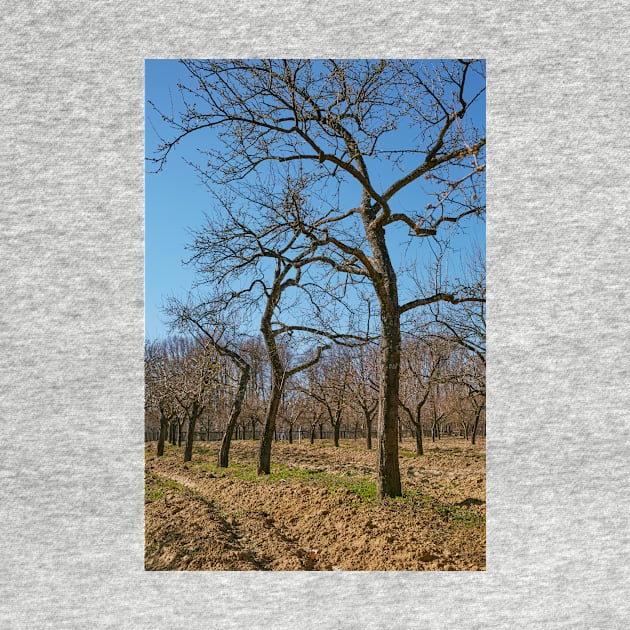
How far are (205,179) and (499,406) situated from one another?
2.01 m

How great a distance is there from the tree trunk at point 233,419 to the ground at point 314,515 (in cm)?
11

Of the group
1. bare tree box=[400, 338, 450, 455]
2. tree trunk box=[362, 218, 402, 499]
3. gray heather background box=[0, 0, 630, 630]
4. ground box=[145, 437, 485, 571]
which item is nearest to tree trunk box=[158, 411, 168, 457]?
ground box=[145, 437, 485, 571]

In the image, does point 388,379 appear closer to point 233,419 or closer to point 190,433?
point 233,419

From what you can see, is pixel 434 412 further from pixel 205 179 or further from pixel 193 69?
pixel 193 69

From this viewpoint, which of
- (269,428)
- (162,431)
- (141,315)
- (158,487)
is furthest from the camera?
(269,428)

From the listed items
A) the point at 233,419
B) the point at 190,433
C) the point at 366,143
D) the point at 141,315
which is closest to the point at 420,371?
the point at 233,419

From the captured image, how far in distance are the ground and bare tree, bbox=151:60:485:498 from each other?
275 millimetres

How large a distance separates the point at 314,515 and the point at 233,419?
1088 millimetres

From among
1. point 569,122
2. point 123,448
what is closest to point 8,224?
point 123,448

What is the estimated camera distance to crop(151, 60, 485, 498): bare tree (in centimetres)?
260

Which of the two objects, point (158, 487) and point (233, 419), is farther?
point (233, 419)

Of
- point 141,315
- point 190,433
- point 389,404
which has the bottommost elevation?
point 190,433

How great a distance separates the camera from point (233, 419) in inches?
138

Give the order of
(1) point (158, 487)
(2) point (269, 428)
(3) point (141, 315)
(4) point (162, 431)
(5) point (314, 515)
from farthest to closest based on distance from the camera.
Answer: (2) point (269, 428), (4) point (162, 431), (1) point (158, 487), (5) point (314, 515), (3) point (141, 315)
